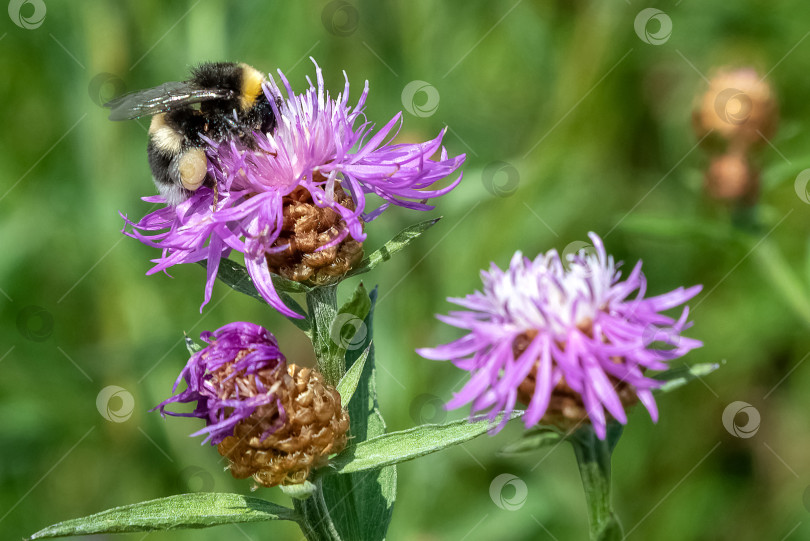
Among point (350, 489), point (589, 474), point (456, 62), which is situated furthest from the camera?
point (456, 62)

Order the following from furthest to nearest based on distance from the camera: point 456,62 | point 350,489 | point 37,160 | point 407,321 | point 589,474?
point 456,62, point 37,160, point 407,321, point 350,489, point 589,474

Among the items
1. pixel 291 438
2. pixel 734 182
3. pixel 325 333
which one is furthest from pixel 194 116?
pixel 734 182

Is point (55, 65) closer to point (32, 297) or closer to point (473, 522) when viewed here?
point (32, 297)

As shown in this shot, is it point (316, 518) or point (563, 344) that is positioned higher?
point (316, 518)

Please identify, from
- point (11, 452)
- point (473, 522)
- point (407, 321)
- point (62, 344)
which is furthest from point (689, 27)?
point (11, 452)

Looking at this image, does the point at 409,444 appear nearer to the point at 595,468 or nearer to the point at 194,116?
the point at 595,468

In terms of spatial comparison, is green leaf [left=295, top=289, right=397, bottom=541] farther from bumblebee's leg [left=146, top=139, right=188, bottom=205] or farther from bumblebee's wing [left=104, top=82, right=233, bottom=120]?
bumblebee's wing [left=104, top=82, right=233, bottom=120]

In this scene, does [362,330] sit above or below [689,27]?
below
